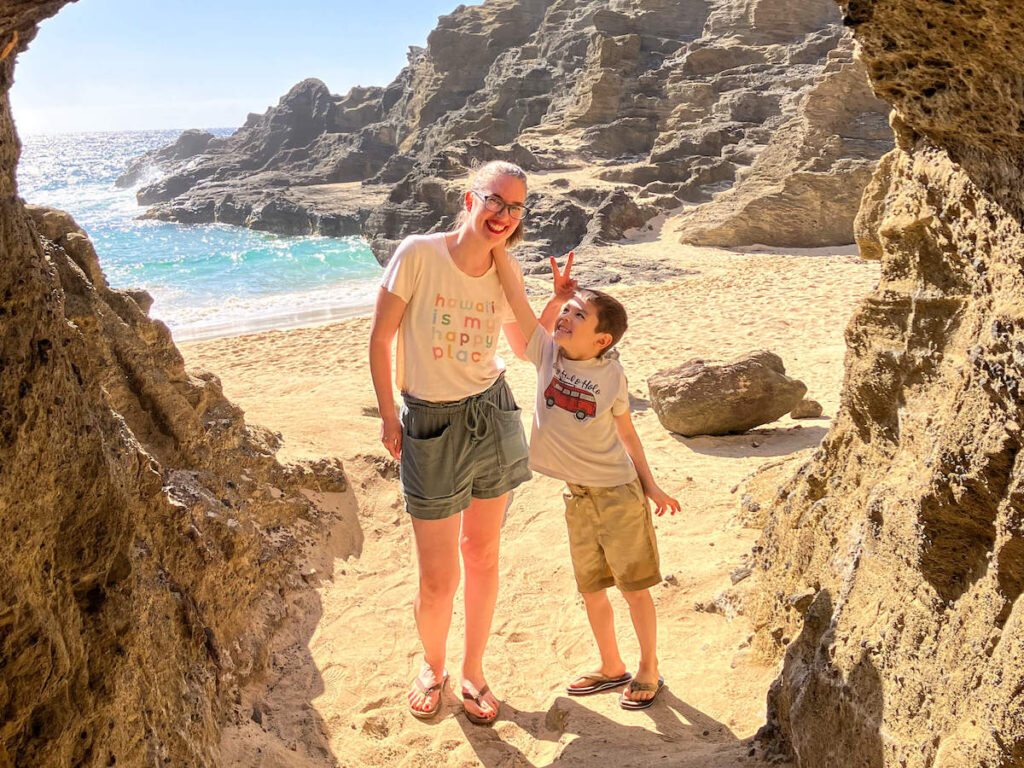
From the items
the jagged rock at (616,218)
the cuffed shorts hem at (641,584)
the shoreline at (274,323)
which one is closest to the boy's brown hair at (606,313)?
the cuffed shorts hem at (641,584)

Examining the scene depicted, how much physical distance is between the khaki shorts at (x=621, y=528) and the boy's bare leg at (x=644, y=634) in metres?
0.07

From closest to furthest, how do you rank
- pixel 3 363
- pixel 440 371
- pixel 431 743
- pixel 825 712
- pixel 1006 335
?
pixel 3 363 → pixel 1006 335 → pixel 825 712 → pixel 440 371 → pixel 431 743

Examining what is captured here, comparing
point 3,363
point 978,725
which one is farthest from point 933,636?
point 3,363

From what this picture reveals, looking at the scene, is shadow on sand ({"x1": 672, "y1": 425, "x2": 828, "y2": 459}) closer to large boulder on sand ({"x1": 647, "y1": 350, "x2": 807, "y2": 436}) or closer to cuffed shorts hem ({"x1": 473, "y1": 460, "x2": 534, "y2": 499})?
large boulder on sand ({"x1": 647, "y1": 350, "x2": 807, "y2": 436})

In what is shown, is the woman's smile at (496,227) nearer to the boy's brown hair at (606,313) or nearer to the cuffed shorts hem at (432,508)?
the boy's brown hair at (606,313)

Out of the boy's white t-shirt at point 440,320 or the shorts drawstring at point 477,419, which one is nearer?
the boy's white t-shirt at point 440,320

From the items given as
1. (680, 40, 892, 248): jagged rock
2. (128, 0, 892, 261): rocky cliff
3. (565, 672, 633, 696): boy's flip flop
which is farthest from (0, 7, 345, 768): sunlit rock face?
(128, 0, 892, 261): rocky cliff

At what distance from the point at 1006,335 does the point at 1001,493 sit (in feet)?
1.06

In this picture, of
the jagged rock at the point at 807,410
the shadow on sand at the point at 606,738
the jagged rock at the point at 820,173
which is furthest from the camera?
the jagged rock at the point at 820,173

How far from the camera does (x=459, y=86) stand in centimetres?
4175

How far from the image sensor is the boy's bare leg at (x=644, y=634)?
8.78ft

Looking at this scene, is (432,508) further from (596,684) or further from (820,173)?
(820,173)

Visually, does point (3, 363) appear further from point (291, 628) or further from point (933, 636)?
point (291, 628)

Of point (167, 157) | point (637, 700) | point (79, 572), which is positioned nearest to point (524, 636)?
point (637, 700)
